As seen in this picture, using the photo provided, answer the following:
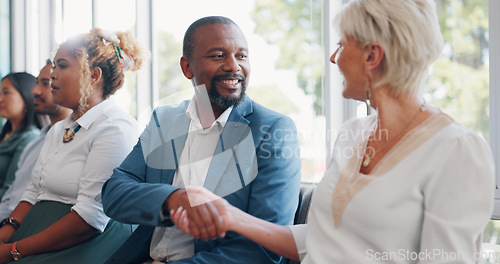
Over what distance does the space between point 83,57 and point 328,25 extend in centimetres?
114

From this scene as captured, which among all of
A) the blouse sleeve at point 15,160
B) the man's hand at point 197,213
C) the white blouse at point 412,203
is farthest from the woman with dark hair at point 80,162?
the white blouse at point 412,203

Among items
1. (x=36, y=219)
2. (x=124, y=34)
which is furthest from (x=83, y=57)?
(x=36, y=219)

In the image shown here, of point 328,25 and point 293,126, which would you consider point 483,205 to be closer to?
point 293,126

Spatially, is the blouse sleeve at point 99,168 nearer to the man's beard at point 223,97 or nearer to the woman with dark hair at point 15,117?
the man's beard at point 223,97

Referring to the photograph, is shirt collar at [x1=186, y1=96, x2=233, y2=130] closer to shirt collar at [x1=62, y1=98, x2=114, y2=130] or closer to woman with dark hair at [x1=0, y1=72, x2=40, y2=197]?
shirt collar at [x1=62, y1=98, x2=114, y2=130]

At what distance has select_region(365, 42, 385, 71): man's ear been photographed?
3.87ft

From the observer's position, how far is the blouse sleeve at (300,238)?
53.5 inches

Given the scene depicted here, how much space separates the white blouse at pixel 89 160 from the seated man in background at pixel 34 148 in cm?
61

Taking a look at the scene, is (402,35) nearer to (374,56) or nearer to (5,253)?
(374,56)

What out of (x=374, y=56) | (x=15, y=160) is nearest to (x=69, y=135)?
(x=15, y=160)

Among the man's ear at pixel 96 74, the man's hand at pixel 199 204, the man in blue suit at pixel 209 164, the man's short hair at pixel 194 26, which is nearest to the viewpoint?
the man's hand at pixel 199 204

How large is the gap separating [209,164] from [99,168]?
1.72 feet

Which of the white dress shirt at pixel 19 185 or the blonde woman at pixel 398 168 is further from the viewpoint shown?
the white dress shirt at pixel 19 185

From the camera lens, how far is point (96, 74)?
2.16 m
